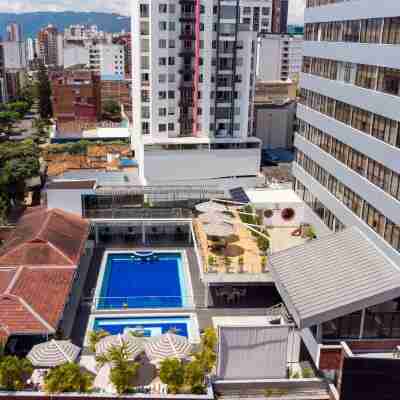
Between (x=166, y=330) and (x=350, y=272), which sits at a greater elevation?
(x=350, y=272)

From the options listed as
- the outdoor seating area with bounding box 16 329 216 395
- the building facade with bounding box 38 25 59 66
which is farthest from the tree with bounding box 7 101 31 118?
the building facade with bounding box 38 25 59 66

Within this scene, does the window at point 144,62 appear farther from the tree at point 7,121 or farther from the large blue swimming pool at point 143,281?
the tree at point 7,121

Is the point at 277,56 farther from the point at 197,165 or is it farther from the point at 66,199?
the point at 66,199

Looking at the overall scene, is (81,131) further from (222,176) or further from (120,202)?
(120,202)

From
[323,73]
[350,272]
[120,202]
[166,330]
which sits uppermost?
[323,73]

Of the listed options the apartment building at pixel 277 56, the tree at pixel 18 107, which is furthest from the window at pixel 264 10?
the tree at pixel 18 107

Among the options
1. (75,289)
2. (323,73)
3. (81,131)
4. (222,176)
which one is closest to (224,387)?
(75,289)

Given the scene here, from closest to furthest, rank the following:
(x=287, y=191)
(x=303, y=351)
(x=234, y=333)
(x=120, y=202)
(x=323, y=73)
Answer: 1. (x=234, y=333)
2. (x=303, y=351)
3. (x=323, y=73)
4. (x=287, y=191)
5. (x=120, y=202)
